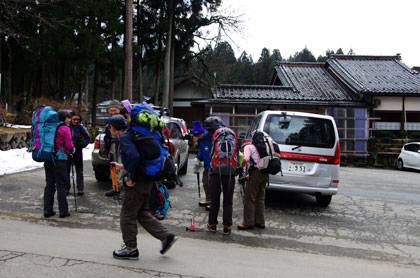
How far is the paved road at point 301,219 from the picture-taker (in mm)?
4383

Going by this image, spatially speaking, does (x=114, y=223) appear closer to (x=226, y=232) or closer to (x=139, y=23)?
(x=226, y=232)

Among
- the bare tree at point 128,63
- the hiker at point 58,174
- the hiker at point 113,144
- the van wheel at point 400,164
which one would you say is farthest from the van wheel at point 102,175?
the van wheel at point 400,164

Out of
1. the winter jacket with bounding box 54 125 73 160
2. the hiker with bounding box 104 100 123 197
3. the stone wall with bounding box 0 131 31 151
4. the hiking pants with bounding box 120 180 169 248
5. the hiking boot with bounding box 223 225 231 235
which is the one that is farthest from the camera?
the stone wall with bounding box 0 131 31 151

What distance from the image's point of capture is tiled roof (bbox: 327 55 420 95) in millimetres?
17766

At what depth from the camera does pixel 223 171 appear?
4.39 metres

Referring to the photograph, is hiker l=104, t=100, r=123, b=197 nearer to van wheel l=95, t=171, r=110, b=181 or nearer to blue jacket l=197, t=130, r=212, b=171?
van wheel l=95, t=171, r=110, b=181

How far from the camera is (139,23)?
20375 mm

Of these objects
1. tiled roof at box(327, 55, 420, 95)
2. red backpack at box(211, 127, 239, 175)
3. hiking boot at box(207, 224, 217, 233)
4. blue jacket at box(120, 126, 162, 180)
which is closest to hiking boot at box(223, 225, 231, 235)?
hiking boot at box(207, 224, 217, 233)

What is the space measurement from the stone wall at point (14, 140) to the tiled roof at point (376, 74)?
16804 millimetres

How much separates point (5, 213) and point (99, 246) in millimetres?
2315

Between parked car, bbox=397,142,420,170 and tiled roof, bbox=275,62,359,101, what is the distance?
405 centimetres

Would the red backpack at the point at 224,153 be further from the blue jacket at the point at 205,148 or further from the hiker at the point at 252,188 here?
the blue jacket at the point at 205,148

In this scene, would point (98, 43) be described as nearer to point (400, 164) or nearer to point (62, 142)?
point (62, 142)

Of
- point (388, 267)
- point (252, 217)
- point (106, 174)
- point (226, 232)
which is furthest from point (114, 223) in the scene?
point (388, 267)
